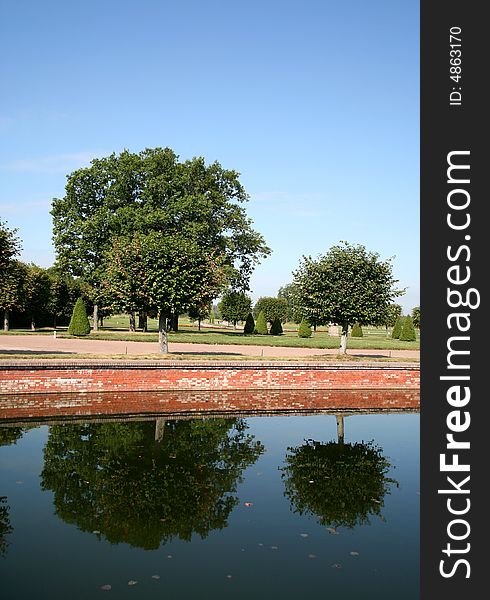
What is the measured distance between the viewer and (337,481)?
10711 millimetres

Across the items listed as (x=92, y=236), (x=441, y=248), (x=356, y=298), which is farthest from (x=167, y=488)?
(x=92, y=236)

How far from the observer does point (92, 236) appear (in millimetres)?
43688

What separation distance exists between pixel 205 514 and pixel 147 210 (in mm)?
36165

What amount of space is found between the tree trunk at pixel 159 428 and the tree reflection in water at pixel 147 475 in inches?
0.9

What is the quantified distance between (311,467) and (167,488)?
314cm

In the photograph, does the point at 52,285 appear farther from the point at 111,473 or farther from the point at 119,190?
the point at 111,473

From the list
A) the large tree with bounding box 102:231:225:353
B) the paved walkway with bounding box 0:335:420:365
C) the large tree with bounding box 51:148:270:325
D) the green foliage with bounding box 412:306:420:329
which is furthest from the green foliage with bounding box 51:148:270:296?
the green foliage with bounding box 412:306:420:329

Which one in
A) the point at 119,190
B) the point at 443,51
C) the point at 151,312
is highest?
the point at 119,190

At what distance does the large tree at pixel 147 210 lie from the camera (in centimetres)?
4300

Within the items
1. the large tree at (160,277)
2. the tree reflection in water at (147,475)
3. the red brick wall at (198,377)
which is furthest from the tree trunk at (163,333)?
the tree reflection in water at (147,475)

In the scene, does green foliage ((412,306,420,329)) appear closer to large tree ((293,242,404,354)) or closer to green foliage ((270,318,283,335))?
green foliage ((270,318,283,335))

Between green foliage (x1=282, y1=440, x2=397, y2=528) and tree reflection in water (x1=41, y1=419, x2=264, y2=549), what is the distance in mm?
1031

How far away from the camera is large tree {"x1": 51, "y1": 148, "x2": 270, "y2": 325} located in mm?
43000

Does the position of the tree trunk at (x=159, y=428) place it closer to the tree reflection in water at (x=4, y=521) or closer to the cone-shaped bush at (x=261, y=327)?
the tree reflection in water at (x=4, y=521)
